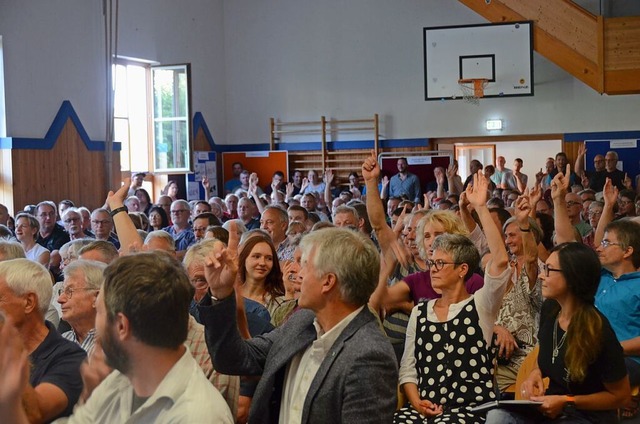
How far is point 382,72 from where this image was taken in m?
15.5

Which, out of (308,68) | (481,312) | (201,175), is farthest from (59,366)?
(308,68)

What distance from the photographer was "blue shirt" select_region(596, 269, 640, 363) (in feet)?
12.9

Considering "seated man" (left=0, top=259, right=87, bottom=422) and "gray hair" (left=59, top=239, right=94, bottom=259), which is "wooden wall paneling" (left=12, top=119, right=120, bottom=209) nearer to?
"gray hair" (left=59, top=239, right=94, bottom=259)

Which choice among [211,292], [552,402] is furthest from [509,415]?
[211,292]

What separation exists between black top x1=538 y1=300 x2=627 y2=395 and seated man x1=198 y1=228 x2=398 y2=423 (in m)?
1.16

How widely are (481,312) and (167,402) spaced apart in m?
1.97

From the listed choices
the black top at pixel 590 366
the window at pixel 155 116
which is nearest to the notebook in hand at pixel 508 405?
the black top at pixel 590 366

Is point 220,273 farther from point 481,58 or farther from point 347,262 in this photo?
point 481,58

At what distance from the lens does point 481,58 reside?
514 inches

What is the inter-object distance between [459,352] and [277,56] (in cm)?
1340

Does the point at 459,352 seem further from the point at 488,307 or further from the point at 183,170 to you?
the point at 183,170

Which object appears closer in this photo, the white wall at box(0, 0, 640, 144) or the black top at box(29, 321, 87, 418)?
the black top at box(29, 321, 87, 418)

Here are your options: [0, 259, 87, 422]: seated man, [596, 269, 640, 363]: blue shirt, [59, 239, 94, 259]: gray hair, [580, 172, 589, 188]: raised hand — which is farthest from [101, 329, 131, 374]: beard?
[580, 172, 589, 188]: raised hand

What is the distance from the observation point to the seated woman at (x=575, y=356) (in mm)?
3098
